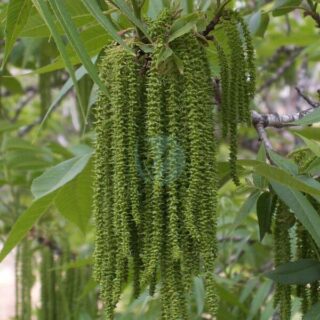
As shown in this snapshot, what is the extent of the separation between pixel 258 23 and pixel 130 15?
1.17 m

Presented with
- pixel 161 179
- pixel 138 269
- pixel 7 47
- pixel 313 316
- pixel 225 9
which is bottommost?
pixel 313 316

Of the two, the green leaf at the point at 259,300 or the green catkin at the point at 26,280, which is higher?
the green catkin at the point at 26,280

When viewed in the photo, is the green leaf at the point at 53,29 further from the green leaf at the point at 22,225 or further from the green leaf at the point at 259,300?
the green leaf at the point at 259,300

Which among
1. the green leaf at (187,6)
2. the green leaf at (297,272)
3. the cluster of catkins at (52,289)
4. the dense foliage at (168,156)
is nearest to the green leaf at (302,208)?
the dense foliage at (168,156)

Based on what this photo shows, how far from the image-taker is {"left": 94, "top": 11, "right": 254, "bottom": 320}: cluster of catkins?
1.49 meters

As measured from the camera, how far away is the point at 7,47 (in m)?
1.62

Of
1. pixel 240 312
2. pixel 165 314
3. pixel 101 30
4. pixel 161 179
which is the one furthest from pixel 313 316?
pixel 240 312

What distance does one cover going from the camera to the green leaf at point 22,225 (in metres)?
1.80

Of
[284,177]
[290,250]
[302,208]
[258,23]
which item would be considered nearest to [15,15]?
[284,177]

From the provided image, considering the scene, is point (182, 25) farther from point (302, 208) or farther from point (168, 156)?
point (302, 208)

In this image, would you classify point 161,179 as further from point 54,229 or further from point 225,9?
point 54,229

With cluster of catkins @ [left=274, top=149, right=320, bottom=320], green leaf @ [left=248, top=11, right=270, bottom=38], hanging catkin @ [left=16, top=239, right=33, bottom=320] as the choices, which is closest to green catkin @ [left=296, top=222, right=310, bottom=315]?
cluster of catkins @ [left=274, top=149, right=320, bottom=320]

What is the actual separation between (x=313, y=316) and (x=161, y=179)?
543mm

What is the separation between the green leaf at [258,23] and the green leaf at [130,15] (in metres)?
1.02
